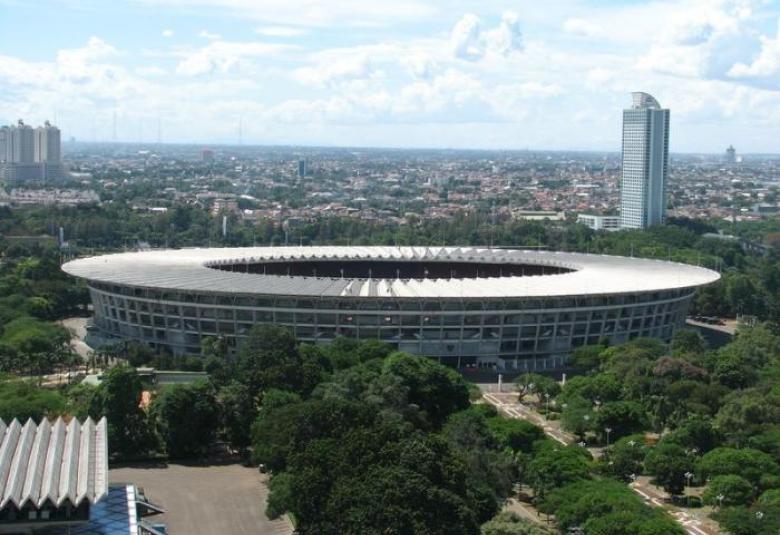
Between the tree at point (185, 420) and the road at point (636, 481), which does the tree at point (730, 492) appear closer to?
the road at point (636, 481)

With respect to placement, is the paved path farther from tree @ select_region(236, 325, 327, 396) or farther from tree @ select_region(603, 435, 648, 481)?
tree @ select_region(603, 435, 648, 481)

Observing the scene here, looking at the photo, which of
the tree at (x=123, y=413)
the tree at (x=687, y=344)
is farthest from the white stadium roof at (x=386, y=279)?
the tree at (x=123, y=413)

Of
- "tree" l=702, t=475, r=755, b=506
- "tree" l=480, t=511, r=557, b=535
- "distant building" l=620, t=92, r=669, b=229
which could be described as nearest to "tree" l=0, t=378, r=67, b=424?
"tree" l=480, t=511, r=557, b=535

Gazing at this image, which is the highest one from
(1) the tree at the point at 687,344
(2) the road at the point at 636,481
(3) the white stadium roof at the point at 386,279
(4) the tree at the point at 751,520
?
(3) the white stadium roof at the point at 386,279

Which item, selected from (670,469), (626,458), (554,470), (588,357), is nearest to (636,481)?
(626,458)

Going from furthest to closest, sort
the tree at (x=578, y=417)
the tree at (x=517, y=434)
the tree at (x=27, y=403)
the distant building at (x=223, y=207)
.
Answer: the distant building at (x=223, y=207), the tree at (x=578, y=417), the tree at (x=27, y=403), the tree at (x=517, y=434)

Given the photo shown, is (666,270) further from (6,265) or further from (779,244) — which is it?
(779,244)

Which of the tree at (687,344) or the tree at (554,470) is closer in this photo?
the tree at (554,470)

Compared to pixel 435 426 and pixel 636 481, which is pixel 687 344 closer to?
pixel 636 481
